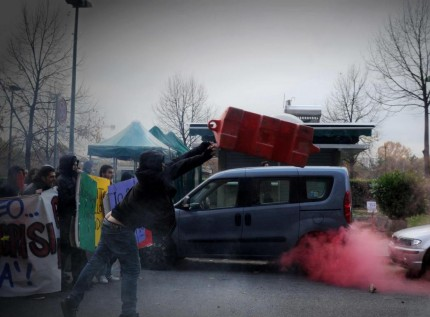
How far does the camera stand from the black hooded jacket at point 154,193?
4.51 m

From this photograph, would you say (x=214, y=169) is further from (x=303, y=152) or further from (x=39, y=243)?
(x=303, y=152)

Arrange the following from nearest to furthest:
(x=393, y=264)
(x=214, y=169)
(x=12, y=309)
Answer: (x=12, y=309) < (x=393, y=264) < (x=214, y=169)

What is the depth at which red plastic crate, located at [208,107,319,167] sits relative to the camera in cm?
445

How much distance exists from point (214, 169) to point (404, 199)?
5.74 metres

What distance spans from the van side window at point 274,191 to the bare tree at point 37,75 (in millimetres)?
2884

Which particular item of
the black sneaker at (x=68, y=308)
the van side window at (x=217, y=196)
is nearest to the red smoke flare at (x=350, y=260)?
the van side window at (x=217, y=196)

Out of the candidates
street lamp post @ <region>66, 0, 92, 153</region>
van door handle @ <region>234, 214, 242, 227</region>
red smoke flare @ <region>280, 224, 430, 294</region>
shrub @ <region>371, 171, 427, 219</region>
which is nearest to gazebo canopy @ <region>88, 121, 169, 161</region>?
street lamp post @ <region>66, 0, 92, 153</region>

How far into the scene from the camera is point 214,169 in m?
15.4

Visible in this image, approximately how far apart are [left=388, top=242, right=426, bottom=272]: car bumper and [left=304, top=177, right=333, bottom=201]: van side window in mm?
1353

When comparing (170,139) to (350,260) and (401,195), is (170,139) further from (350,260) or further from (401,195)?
(401,195)

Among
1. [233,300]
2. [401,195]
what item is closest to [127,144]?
[233,300]

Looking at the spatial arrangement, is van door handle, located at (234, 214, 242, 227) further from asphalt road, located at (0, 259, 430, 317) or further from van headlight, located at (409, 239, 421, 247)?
van headlight, located at (409, 239, 421, 247)

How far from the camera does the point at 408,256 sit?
294 inches

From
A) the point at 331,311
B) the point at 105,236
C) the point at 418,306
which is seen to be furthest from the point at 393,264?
the point at 105,236
